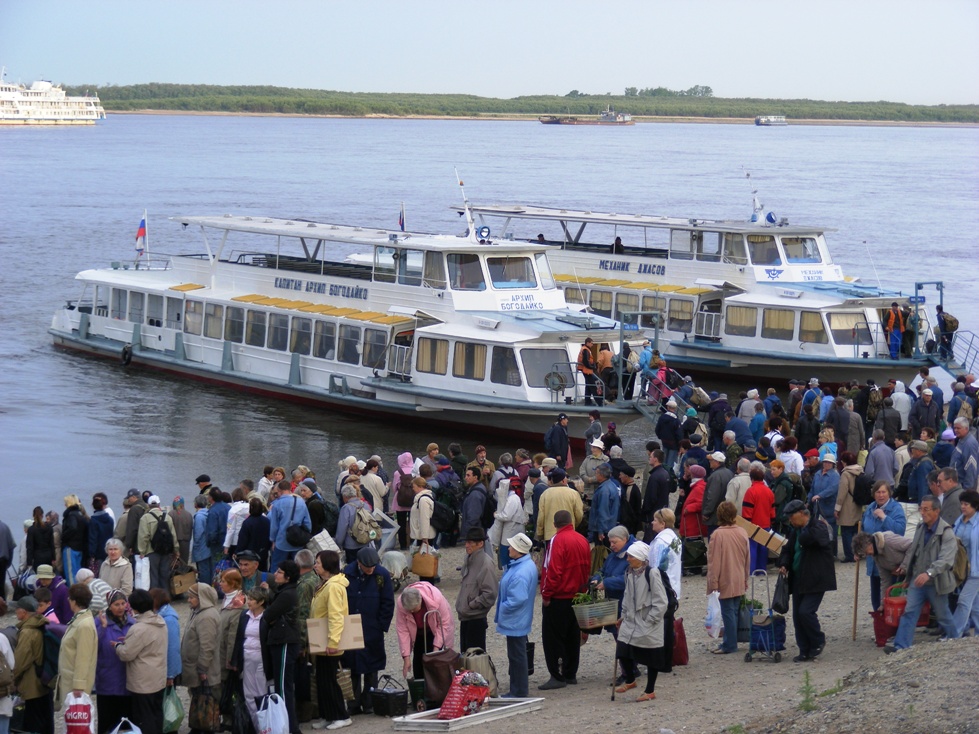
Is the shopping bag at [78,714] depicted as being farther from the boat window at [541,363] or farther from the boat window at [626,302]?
the boat window at [626,302]

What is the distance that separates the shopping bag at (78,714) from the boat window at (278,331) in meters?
17.9

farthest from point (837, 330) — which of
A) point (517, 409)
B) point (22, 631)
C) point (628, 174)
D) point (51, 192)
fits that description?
point (628, 174)

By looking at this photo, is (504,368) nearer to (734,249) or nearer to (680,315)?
(680,315)

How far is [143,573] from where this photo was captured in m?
13.9

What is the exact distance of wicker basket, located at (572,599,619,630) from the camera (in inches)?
422

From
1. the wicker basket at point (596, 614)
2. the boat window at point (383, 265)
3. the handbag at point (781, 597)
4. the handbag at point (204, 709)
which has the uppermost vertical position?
the boat window at point (383, 265)

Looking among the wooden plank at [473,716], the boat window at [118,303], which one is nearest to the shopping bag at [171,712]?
the wooden plank at [473,716]

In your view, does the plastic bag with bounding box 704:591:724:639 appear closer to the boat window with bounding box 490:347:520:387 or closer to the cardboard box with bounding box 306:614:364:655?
the cardboard box with bounding box 306:614:364:655

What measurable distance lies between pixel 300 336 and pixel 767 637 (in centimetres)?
1724

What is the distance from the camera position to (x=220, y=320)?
94.3 feet

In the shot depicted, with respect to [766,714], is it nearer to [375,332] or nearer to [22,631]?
[22,631]

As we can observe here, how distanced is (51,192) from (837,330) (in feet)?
235

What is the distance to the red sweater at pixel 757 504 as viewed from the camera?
1301cm

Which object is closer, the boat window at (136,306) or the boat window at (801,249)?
the boat window at (801,249)
